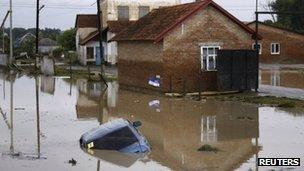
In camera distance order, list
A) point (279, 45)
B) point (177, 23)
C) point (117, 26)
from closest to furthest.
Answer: point (177, 23), point (117, 26), point (279, 45)

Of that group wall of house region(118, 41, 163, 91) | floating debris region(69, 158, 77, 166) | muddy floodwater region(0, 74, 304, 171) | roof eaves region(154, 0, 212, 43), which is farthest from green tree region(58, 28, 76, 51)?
floating debris region(69, 158, 77, 166)

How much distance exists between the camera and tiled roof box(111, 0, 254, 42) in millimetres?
30172

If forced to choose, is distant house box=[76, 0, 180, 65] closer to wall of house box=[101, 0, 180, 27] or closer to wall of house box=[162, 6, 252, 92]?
wall of house box=[101, 0, 180, 27]

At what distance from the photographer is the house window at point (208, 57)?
101 ft

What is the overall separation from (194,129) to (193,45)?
1237 cm

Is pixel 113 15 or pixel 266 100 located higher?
A: pixel 113 15

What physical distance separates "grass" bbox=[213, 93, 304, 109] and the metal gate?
1.13m

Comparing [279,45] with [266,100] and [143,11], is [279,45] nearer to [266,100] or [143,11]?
[143,11]

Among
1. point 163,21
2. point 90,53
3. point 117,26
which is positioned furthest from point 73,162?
point 90,53

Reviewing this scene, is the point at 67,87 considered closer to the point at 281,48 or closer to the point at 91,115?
the point at 91,115

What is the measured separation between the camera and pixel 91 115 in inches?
906

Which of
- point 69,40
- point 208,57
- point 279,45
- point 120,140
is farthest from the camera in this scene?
point 69,40

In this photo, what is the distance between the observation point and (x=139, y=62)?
34188mm

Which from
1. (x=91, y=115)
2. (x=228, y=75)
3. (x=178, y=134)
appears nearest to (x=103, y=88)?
(x=228, y=75)
